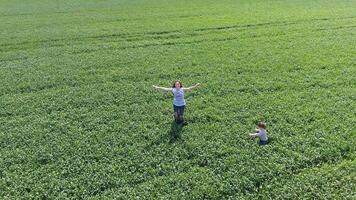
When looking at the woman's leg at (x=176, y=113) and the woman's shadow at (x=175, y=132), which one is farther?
the woman's leg at (x=176, y=113)

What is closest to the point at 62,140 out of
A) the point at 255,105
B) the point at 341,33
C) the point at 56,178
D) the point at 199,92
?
the point at 56,178

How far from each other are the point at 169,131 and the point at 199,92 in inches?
118

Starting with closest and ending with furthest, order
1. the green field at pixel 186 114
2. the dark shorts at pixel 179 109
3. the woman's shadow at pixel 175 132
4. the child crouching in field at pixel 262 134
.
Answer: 1. the green field at pixel 186 114
2. the child crouching in field at pixel 262 134
3. the woman's shadow at pixel 175 132
4. the dark shorts at pixel 179 109

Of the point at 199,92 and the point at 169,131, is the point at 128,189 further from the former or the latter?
the point at 199,92

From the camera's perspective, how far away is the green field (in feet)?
27.0

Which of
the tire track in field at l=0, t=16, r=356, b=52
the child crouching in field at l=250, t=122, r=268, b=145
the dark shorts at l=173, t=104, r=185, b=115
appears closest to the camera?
the child crouching in field at l=250, t=122, r=268, b=145

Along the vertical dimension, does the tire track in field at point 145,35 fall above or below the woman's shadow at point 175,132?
above

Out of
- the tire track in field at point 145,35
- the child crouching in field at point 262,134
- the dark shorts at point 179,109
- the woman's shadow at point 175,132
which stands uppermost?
the tire track in field at point 145,35

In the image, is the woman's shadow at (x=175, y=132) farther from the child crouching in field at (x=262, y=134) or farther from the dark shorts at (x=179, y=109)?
the child crouching in field at (x=262, y=134)

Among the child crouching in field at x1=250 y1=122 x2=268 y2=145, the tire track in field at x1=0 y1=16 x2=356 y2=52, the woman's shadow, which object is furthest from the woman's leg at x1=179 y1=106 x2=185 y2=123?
the tire track in field at x1=0 y1=16 x2=356 y2=52

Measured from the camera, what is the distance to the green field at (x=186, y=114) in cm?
823

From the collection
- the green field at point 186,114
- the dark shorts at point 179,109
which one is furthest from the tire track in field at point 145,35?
the dark shorts at point 179,109

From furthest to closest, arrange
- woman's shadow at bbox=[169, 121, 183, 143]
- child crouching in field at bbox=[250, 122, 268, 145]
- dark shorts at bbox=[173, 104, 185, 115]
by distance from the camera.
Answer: dark shorts at bbox=[173, 104, 185, 115] → woman's shadow at bbox=[169, 121, 183, 143] → child crouching in field at bbox=[250, 122, 268, 145]

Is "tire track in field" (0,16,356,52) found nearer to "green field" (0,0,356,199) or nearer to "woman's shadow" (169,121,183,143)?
"green field" (0,0,356,199)
